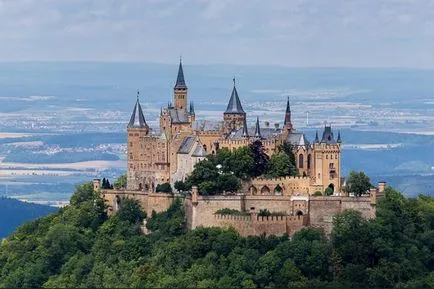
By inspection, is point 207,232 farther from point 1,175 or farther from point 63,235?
point 1,175

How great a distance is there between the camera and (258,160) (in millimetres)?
75188

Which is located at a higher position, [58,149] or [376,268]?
[58,149]

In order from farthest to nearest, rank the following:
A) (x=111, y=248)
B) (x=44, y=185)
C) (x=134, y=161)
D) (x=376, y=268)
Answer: (x=44, y=185)
(x=134, y=161)
(x=111, y=248)
(x=376, y=268)

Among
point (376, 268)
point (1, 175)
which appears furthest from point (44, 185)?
point (376, 268)

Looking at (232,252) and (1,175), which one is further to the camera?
(1,175)

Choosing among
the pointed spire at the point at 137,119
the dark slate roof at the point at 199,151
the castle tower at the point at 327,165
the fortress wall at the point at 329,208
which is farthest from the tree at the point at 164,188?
the fortress wall at the point at 329,208

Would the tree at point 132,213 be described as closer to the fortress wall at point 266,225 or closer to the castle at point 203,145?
the castle at point 203,145

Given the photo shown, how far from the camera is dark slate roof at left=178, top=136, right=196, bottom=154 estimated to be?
7700 cm

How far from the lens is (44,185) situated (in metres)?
163

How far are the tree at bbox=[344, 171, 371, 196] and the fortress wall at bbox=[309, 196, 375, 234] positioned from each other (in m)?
1.68

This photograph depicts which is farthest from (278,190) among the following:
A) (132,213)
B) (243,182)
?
(132,213)

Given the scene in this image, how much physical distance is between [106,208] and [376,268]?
47.2 ft

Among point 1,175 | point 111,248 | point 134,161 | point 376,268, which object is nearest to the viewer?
point 376,268

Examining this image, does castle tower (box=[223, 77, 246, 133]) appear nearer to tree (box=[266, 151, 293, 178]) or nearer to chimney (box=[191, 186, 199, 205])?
tree (box=[266, 151, 293, 178])
